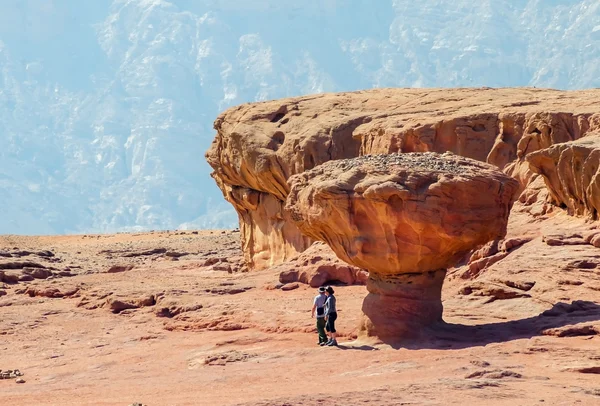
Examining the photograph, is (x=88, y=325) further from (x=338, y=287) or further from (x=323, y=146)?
(x=323, y=146)

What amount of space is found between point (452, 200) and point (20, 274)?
19.7 meters

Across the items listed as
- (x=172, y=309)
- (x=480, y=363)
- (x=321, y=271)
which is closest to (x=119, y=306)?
(x=172, y=309)

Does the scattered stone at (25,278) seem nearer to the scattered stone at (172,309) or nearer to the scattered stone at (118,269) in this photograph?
the scattered stone at (118,269)

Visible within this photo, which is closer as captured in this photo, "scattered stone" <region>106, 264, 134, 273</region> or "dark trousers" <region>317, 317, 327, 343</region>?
"dark trousers" <region>317, 317, 327, 343</region>

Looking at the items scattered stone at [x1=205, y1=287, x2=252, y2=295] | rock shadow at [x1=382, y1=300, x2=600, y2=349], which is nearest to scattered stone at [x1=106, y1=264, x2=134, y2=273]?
scattered stone at [x1=205, y1=287, x2=252, y2=295]

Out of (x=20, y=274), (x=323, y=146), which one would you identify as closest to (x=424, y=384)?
(x=323, y=146)

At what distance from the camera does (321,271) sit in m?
23.3

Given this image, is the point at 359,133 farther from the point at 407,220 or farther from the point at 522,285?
the point at 407,220

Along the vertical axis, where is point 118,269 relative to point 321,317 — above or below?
above

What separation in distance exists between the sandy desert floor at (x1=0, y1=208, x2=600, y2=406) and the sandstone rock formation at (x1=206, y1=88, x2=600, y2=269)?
9.23 feet

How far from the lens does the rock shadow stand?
15.8 metres

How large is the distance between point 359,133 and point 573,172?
815 cm

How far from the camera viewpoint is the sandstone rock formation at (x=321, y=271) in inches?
909

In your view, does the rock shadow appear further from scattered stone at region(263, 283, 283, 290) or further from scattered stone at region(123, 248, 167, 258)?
scattered stone at region(123, 248, 167, 258)
